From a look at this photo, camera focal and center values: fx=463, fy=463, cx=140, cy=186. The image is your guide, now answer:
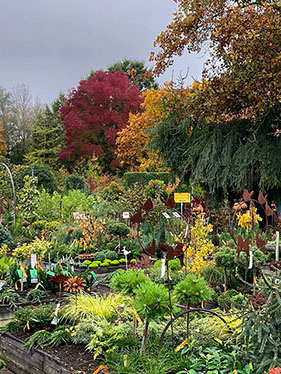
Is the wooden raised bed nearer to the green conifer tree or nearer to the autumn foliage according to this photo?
the autumn foliage

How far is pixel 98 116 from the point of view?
23922 mm

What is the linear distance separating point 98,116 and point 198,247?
60.8ft

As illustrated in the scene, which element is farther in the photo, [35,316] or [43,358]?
[35,316]

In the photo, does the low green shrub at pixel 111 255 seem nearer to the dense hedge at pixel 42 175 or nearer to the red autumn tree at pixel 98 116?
the dense hedge at pixel 42 175

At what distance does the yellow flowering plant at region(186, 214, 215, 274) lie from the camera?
5914mm

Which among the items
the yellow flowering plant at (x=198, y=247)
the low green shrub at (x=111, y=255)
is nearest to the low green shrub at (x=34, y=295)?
the yellow flowering plant at (x=198, y=247)

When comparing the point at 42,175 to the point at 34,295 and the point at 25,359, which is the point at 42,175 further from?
the point at 25,359

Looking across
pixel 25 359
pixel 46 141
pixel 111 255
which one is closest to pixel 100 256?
pixel 111 255

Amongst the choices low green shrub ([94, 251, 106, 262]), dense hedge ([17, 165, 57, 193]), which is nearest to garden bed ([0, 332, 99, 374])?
low green shrub ([94, 251, 106, 262])

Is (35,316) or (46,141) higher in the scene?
(46,141)

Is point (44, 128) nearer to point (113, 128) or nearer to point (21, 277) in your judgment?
point (113, 128)

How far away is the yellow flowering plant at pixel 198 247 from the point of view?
19.4 feet

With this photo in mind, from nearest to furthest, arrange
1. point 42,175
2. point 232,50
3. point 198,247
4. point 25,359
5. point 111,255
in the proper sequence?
point 25,359
point 198,247
point 232,50
point 111,255
point 42,175

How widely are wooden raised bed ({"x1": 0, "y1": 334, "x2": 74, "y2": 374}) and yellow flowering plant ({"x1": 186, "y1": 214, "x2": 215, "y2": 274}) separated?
2394 mm
